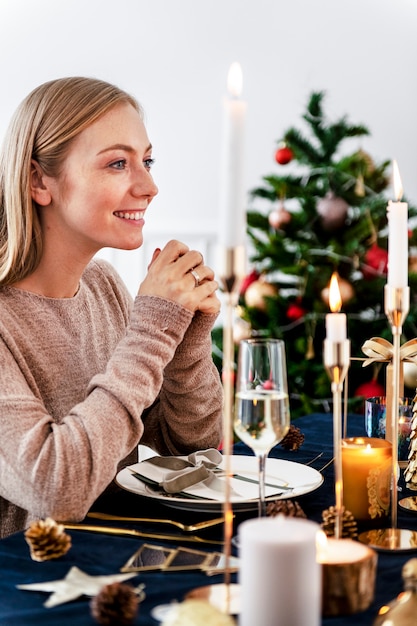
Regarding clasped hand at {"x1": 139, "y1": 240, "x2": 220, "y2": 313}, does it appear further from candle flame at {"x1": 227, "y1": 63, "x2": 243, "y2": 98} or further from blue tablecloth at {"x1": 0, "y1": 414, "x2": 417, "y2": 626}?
candle flame at {"x1": 227, "y1": 63, "x2": 243, "y2": 98}

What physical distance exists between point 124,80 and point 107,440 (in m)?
3.06

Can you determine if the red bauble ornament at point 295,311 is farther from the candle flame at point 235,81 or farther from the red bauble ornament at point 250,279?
the candle flame at point 235,81

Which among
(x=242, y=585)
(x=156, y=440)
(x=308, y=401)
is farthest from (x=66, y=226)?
(x=308, y=401)

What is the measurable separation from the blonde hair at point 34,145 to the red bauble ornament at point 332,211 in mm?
1407

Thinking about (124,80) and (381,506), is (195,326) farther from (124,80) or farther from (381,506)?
(124,80)

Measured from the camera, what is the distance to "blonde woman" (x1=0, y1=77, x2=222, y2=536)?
1.37 meters

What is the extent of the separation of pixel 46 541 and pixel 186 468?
33 cm

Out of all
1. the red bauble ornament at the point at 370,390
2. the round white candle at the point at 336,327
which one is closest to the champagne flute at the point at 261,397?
the round white candle at the point at 336,327

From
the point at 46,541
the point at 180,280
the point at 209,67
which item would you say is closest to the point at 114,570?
the point at 46,541

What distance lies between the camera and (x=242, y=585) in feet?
2.35

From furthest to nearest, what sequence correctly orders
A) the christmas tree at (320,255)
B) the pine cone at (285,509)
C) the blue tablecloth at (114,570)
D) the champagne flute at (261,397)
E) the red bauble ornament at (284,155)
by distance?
the red bauble ornament at (284,155) → the christmas tree at (320,255) → the pine cone at (285,509) → the champagne flute at (261,397) → the blue tablecloth at (114,570)

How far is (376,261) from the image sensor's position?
8.96 ft

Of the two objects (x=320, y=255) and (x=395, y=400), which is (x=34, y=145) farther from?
(x=320, y=255)

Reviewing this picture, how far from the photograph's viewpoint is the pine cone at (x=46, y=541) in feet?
3.10
